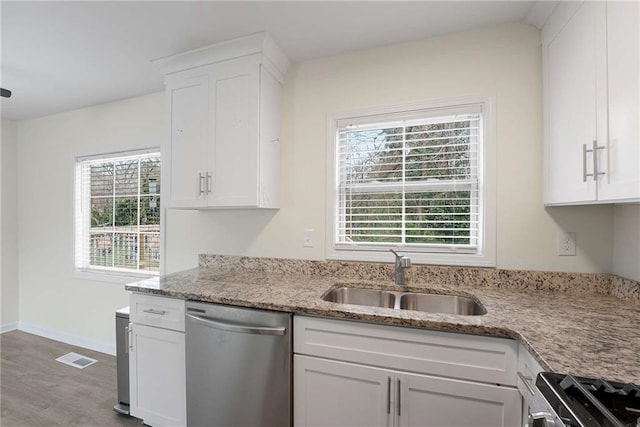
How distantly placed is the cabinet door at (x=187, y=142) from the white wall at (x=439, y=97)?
1.27 ft

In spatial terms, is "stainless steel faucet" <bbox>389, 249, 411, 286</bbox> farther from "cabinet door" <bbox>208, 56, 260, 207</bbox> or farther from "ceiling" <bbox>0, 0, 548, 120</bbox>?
"ceiling" <bbox>0, 0, 548, 120</bbox>

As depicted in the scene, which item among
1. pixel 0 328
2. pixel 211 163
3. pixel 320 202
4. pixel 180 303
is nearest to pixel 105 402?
pixel 180 303

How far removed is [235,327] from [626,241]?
2028 millimetres

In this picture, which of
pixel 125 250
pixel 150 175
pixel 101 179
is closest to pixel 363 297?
pixel 150 175

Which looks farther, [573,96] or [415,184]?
[415,184]

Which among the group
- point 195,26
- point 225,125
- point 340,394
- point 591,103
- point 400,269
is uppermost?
point 195,26

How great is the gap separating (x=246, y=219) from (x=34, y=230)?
9.61 ft

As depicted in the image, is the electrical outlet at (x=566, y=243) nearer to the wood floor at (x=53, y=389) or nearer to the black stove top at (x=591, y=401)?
the black stove top at (x=591, y=401)

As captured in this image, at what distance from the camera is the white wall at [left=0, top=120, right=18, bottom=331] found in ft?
10.9

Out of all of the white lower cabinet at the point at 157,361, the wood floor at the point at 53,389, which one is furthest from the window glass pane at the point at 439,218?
the wood floor at the point at 53,389

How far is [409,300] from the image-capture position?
5.57 feet

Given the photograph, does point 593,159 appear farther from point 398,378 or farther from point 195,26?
point 195,26

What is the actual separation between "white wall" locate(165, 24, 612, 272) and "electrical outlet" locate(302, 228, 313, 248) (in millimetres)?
34

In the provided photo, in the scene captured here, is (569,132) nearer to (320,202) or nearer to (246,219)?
(320,202)
